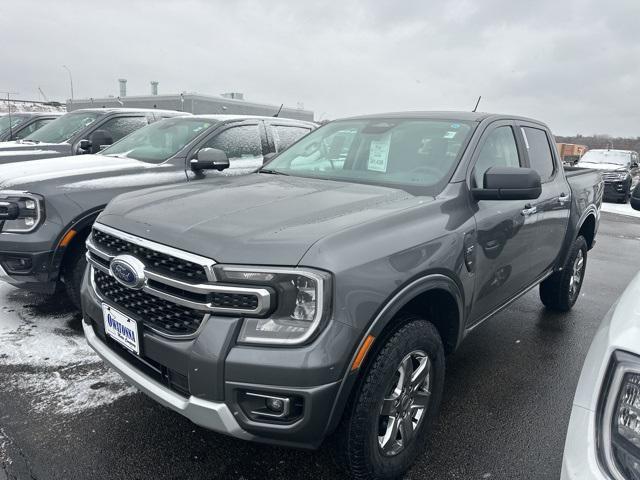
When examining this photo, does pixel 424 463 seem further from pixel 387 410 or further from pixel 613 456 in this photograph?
pixel 613 456

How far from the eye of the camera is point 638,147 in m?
36.7

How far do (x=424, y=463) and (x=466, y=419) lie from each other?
0.53 m

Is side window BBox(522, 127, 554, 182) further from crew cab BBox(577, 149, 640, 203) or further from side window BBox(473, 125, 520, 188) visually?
crew cab BBox(577, 149, 640, 203)

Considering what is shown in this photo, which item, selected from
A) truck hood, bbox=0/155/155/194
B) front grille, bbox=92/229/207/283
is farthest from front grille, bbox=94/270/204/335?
truck hood, bbox=0/155/155/194

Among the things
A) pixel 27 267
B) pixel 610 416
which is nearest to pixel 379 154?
pixel 610 416

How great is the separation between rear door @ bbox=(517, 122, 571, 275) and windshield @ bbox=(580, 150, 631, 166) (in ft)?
47.5

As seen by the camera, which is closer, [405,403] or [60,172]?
[405,403]

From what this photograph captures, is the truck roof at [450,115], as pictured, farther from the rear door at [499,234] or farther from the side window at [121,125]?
the side window at [121,125]

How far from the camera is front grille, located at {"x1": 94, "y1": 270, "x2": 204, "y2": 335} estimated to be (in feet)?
6.30

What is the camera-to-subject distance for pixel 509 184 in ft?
8.52

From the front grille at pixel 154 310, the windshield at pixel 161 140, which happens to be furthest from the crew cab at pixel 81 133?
the front grille at pixel 154 310

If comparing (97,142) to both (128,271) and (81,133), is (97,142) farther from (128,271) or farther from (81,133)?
(128,271)

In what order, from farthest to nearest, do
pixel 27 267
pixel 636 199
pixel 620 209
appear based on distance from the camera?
pixel 620 209
pixel 27 267
pixel 636 199

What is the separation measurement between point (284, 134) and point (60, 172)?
103 inches
